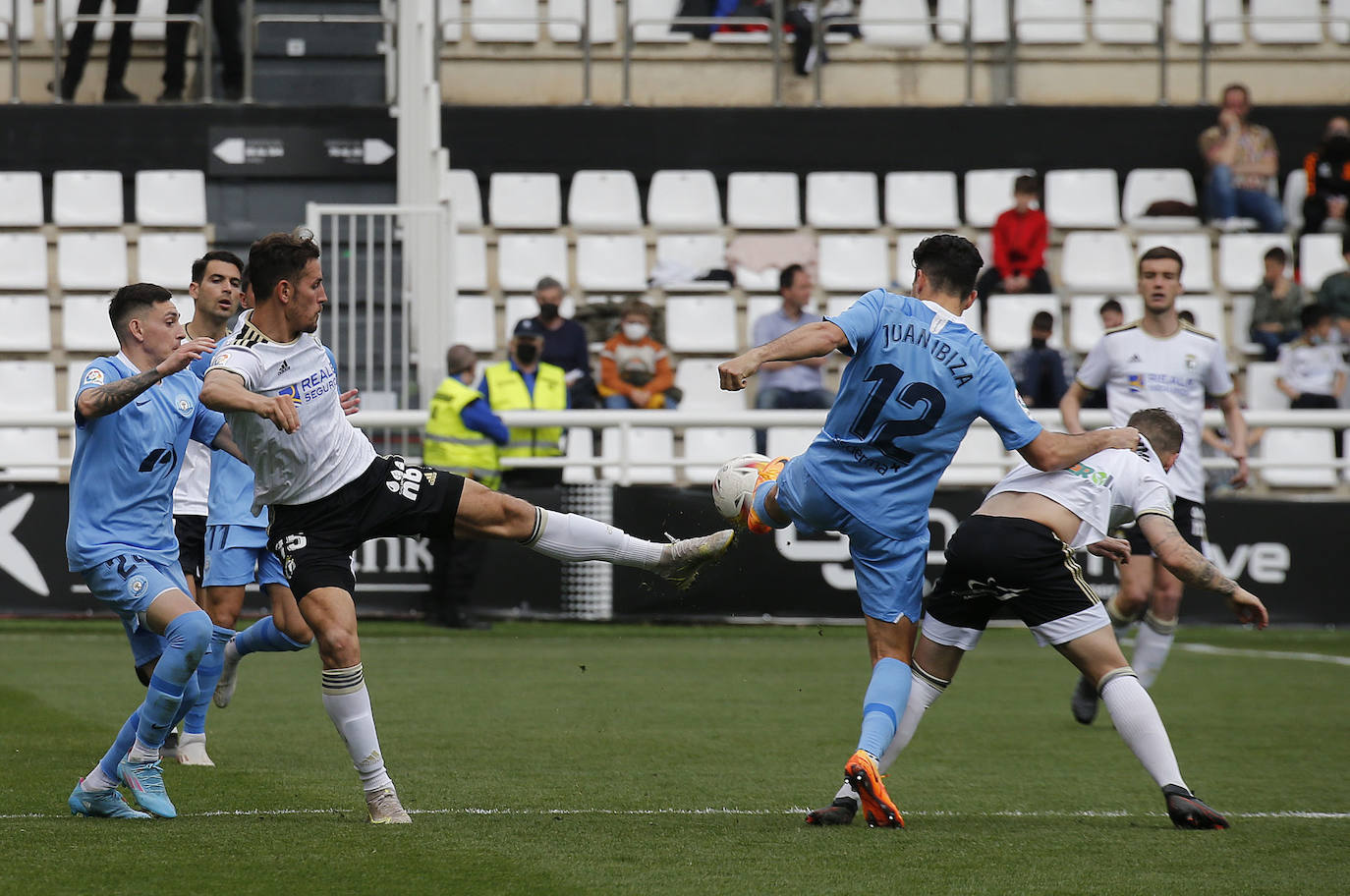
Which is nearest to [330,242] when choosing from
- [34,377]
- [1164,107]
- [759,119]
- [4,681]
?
[34,377]

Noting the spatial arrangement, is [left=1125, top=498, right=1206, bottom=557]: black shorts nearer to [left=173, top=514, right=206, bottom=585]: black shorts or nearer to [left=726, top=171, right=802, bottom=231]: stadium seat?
[left=173, top=514, right=206, bottom=585]: black shorts

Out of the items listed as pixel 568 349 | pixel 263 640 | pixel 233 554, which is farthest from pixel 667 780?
pixel 568 349

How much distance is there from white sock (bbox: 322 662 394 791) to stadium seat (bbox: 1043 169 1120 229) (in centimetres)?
1402

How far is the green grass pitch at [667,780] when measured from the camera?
5.24 m

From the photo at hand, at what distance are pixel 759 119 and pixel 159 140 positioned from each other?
20.2ft

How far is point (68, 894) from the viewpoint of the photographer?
481cm

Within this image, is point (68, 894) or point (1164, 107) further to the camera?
point (1164, 107)

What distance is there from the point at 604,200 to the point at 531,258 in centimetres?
106

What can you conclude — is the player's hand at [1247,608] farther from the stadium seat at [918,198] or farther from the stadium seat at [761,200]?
the stadium seat at [918,198]

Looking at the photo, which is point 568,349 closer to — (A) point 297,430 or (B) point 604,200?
(B) point 604,200

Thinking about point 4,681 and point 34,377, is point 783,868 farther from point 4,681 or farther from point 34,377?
point 34,377

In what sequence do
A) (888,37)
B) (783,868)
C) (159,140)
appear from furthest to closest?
(888,37) → (159,140) → (783,868)

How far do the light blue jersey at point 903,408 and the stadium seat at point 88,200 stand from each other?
13.1m

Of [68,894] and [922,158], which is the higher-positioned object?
[922,158]
